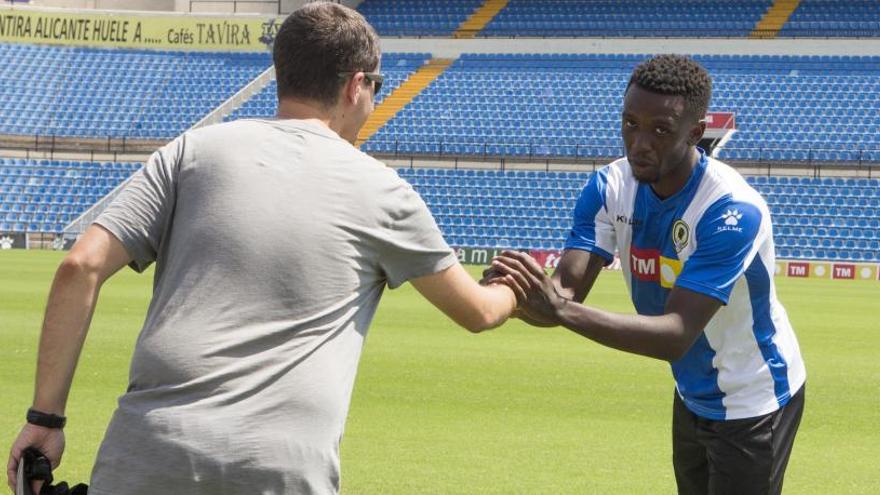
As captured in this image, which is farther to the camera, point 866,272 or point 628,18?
point 628,18

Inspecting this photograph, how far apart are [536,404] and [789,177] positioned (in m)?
33.0

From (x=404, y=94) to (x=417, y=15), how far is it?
555cm

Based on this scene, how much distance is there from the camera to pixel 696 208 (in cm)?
452

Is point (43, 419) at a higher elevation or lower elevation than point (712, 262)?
lower

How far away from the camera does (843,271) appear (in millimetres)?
37031

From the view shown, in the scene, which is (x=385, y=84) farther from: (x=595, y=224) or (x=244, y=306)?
(x=244, y=306)

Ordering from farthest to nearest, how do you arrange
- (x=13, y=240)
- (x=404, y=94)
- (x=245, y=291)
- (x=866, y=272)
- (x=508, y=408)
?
(x=404, y=94), (x=13, y=240), (x=866, y=272), (x=508, y=408), (x=245, y=291)

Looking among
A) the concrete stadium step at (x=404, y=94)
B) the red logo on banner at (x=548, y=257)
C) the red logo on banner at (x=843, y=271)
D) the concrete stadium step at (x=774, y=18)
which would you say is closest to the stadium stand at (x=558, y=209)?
the red logo on banner at (x=843, y=271)

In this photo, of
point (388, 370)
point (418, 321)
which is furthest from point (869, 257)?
point (388, 370)

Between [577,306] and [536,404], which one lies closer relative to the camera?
[577,306]

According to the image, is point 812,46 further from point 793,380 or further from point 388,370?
point 793,380

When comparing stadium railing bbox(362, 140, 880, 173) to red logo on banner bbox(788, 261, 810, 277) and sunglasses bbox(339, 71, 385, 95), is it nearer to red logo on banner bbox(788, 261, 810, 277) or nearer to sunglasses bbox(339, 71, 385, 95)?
red logo on banner bbox(788, 261, 810, 277)

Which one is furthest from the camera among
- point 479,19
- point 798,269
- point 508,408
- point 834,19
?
point 479,19

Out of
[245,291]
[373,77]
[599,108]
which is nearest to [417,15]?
[599,108]
